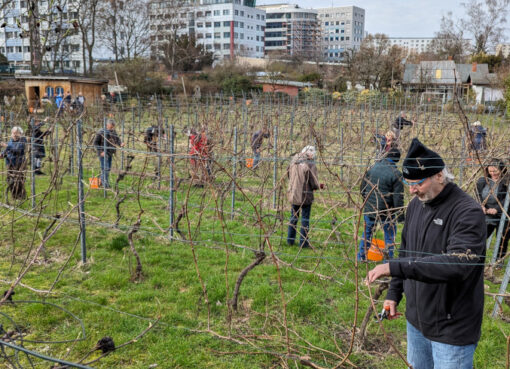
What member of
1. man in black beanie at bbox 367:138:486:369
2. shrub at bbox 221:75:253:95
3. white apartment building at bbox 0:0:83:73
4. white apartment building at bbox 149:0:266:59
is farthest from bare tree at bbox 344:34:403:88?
white apartment building at bbox 149:0:266:59

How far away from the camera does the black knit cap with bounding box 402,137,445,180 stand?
207cm

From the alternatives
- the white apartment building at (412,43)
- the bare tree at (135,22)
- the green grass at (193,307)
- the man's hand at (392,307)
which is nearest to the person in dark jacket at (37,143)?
the green grass at (193,307)

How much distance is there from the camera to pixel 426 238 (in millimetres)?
2174

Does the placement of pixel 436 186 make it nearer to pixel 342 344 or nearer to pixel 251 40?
pixel 342 344

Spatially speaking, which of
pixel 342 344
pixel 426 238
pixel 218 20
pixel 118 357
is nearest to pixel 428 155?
pixel 426 238

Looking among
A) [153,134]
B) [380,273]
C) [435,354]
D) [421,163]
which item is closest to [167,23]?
[153,134]

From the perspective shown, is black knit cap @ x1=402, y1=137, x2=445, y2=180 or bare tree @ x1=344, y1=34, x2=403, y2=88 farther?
bare tree @ x1=344, y1=34, x2=403, y2=88

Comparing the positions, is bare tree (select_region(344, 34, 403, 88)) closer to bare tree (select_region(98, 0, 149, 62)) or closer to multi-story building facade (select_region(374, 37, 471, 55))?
multi-story building facade (select_region(374, 37, 471, 55))

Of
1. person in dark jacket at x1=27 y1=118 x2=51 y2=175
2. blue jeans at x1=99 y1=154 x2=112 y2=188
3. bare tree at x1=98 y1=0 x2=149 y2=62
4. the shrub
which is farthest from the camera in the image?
bare tree at x1=98 y1=0 x2=149 y2=62

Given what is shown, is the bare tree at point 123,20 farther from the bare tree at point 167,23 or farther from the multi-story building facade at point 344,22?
the multi-story building facade at point 344,22

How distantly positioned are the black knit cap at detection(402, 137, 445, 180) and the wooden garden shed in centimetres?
2016

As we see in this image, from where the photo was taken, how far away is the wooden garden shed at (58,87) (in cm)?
2086

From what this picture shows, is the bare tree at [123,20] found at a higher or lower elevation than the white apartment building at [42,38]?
higher

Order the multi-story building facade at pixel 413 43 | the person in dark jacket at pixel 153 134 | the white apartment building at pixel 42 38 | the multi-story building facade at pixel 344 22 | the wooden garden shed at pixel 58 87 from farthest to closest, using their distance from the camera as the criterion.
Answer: the multi-story building facade at pixel 344 22 → the multi-story building facade at pixel 413 43 → the wooden garden shed at pixel 58 87 → the person in dark jacket at pixel 153 134 → the white apartment building at pixel 42 38
